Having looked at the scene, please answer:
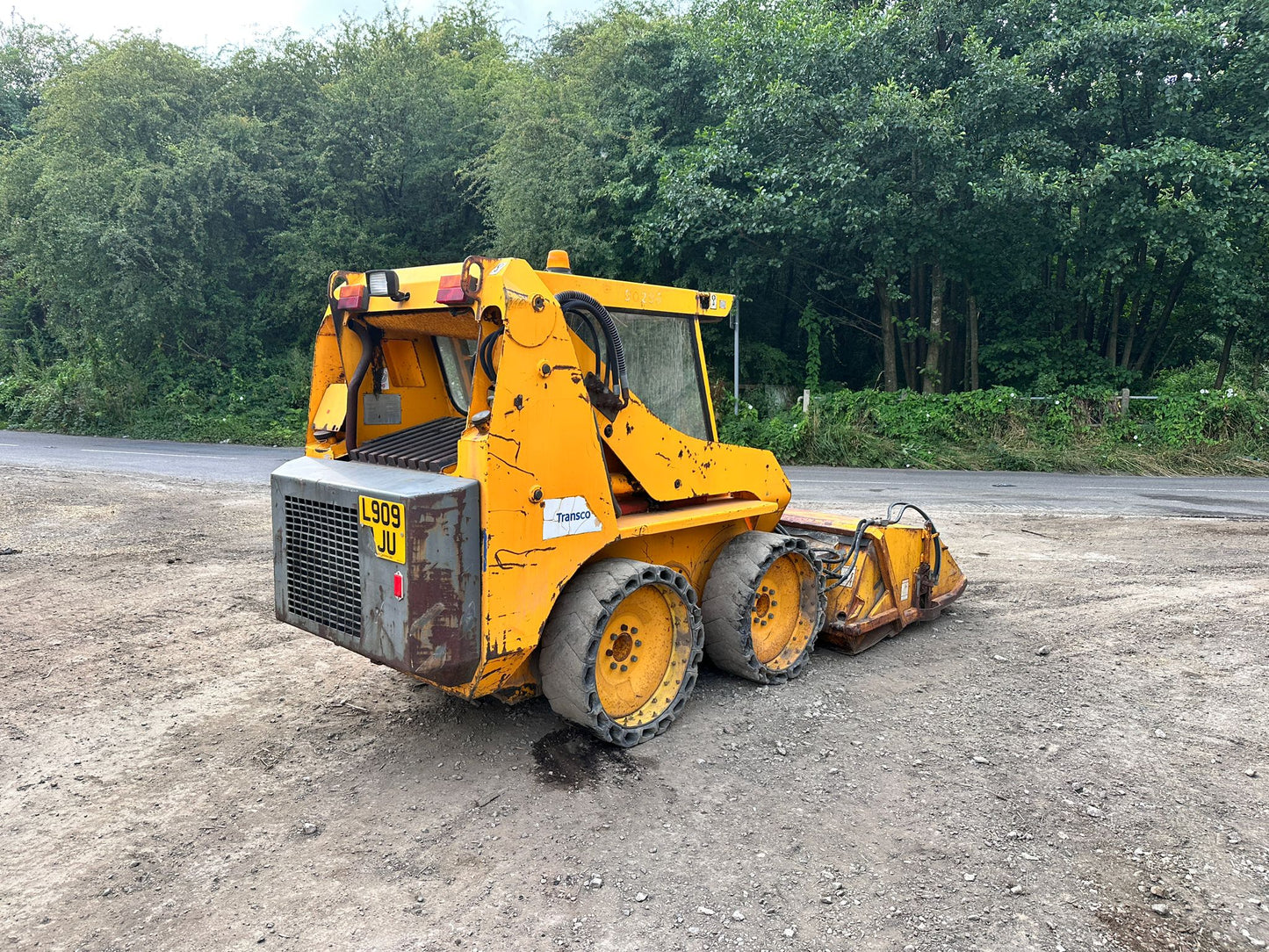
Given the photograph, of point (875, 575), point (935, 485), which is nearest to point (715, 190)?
point (935, 485)

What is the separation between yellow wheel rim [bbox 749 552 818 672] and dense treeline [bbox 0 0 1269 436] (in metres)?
Answer: 11.8

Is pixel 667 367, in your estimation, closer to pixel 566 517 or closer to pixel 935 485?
pixel 566 517

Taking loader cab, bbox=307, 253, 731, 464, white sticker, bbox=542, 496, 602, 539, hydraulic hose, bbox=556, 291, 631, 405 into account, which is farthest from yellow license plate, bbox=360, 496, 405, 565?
hydraulic hose, bbox=556, 291, 631, 405

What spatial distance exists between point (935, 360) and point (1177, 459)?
5055 mm

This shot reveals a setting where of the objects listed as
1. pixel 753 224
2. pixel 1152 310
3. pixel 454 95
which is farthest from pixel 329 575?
pixel 454 95

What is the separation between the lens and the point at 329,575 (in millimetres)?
4223

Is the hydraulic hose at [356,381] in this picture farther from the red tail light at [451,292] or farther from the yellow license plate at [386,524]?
the yellow license plate at [386,524]

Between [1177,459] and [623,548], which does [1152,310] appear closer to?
[1177,459]

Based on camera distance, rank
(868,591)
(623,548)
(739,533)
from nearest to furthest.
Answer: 1. (623,548)
2. (739,533)
3. (868,591)

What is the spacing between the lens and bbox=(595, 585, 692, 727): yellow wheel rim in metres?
4.50

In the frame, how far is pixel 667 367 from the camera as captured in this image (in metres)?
4.99

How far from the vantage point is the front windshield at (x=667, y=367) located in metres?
4.76

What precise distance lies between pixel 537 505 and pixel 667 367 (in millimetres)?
1372

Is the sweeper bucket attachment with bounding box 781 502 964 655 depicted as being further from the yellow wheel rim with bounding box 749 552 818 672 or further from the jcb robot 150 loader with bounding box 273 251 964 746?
the yellow wheel rim with bounding box 749 552 818 672
